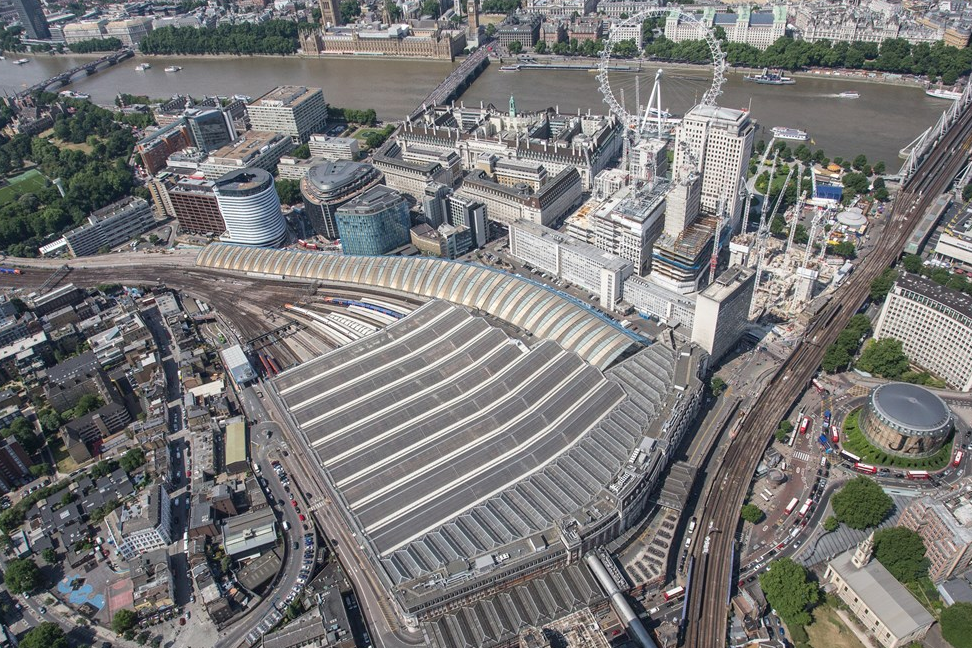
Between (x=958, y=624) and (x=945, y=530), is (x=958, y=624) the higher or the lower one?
the lower one

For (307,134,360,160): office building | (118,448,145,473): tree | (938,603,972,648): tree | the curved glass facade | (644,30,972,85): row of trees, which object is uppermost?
(644,30,972,85): row of trees

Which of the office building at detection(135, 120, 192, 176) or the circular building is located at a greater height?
the office building at detection(135, 120, 192, 176)

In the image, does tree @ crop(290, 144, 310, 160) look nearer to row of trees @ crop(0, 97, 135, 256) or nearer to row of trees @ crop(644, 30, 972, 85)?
row of trees @ crop(0, 97, 135, 256)

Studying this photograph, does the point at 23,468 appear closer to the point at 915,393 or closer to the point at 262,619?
the point at 262,619

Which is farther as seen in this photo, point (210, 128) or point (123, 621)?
point (210, 128)

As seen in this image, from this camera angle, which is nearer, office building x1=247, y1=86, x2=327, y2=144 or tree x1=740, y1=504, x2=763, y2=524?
tree x1=740, y1=504, x2=763, y2=524

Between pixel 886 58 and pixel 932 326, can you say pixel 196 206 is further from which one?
pixel 886 58

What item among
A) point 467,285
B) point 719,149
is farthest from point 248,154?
point 719,149

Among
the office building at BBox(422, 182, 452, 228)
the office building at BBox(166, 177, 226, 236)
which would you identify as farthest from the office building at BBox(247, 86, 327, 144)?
the office building at BBox(422, 182, 452, 228)
